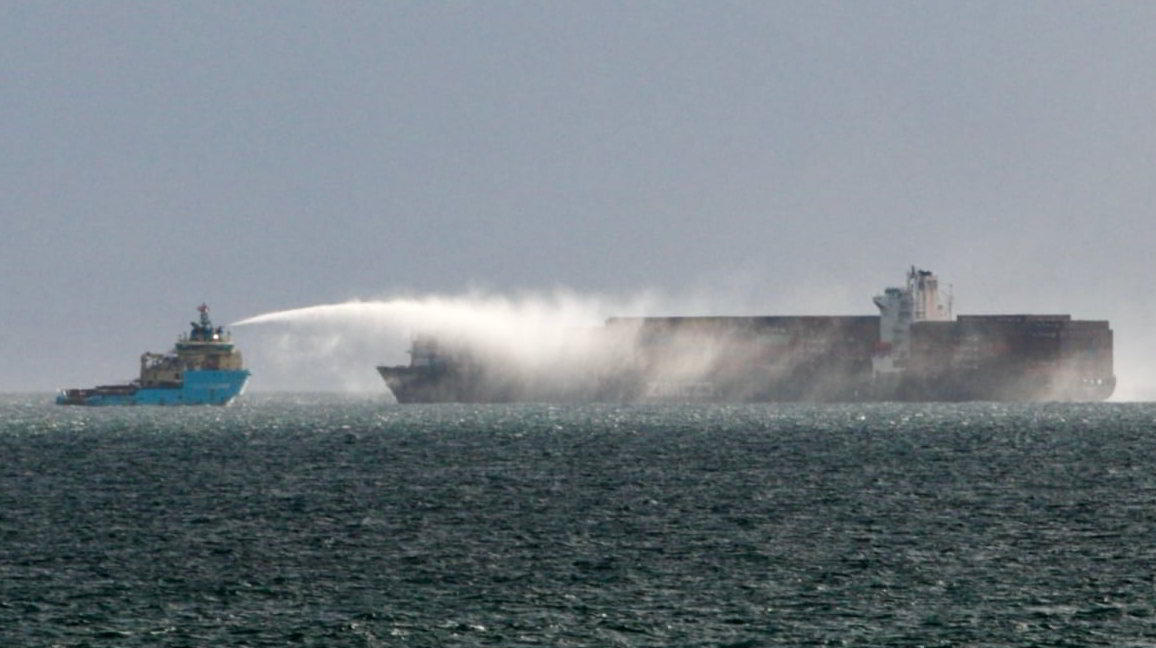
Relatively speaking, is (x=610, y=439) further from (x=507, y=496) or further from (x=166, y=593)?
(x=166, y=593)

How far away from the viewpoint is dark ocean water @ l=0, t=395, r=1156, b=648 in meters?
42.1

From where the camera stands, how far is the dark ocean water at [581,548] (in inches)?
1657

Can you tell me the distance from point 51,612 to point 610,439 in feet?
283

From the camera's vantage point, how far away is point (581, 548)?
184 ft

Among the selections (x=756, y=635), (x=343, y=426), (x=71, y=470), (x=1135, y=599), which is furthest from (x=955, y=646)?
(x=343, y=426)

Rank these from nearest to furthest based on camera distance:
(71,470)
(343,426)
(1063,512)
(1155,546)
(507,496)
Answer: (1155,546), (1063,512), (507,496), (71,470), (343,426)

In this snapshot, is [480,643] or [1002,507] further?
[1002,507]

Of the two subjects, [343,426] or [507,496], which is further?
[343,426]

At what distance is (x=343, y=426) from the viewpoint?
530ft

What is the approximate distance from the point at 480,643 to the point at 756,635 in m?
5.99

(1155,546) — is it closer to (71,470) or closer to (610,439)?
(71,470)

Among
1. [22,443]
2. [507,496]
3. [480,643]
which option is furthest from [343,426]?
[480,643]

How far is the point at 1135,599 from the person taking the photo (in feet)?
148

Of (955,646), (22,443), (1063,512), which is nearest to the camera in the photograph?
(955,646)
